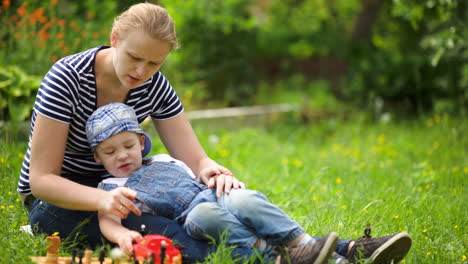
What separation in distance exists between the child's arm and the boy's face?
25cm

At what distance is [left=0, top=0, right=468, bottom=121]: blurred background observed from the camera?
5.45 metres

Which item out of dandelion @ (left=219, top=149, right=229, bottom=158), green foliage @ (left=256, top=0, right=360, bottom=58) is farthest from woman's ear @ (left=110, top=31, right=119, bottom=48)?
green foliage @ (left=256, top=0, right=360, bottom=58)

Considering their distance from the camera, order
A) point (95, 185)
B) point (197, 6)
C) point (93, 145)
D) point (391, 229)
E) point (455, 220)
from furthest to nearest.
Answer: point (197, 6), point (455, 220), point (391, 229), point (95, 185), point (93, 145)

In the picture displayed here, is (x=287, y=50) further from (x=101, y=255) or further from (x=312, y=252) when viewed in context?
(x=101, y=255)

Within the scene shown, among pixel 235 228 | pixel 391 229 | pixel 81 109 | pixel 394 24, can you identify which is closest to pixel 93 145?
pixel 81 109

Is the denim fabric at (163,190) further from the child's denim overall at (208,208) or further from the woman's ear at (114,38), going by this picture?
the woman's ear at (114,38)

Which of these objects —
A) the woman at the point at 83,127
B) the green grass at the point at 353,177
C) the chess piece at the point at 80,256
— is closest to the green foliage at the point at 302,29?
the green grass at the point at 353,177

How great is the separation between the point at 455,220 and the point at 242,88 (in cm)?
495

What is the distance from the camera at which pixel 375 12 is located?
9438mm

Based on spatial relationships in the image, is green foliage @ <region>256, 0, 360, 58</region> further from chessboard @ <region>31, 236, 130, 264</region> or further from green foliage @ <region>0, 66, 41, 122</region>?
chessboard @ <region>31, 236, 130, 264</region>

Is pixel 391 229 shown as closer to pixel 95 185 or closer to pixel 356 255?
pixel 356 255

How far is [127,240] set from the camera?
237 cm

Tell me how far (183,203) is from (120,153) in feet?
1.22

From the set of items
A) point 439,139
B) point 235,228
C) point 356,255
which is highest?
point 235,228
